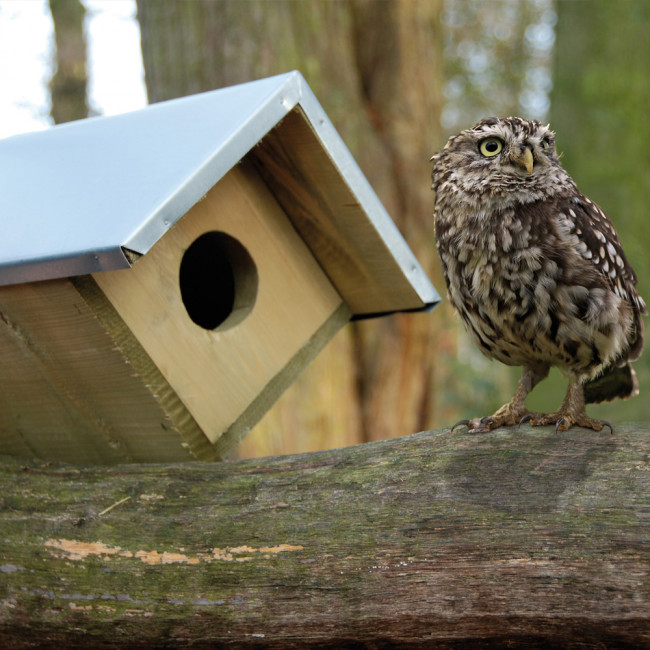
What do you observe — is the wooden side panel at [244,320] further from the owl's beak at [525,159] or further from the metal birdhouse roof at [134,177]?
the owl's beak at [525,159]

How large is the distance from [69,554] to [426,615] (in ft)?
3.43

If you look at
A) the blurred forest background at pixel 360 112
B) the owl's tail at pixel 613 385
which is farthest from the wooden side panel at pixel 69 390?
the blurred forest background at pixel 360 112

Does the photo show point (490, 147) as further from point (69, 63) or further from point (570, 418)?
point (69, 63)

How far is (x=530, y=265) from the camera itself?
2.57 meters

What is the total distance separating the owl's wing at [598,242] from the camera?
2.62 m

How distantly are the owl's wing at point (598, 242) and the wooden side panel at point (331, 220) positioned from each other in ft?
2.04

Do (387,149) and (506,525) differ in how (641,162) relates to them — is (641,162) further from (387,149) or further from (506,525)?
(506,525)

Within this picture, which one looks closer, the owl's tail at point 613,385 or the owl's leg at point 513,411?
the owl's leg at point 513,411

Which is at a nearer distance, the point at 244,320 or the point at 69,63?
the point at 244,320

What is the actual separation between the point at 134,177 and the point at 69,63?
8425mm

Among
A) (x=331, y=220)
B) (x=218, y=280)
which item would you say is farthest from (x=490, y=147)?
(x=218, y=280)

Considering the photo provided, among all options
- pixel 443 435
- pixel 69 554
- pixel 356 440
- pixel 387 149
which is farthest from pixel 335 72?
pixel 69 554

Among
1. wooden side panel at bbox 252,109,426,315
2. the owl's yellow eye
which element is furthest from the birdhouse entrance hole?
the owl's yellow eye

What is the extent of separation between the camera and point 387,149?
16.7 feet
